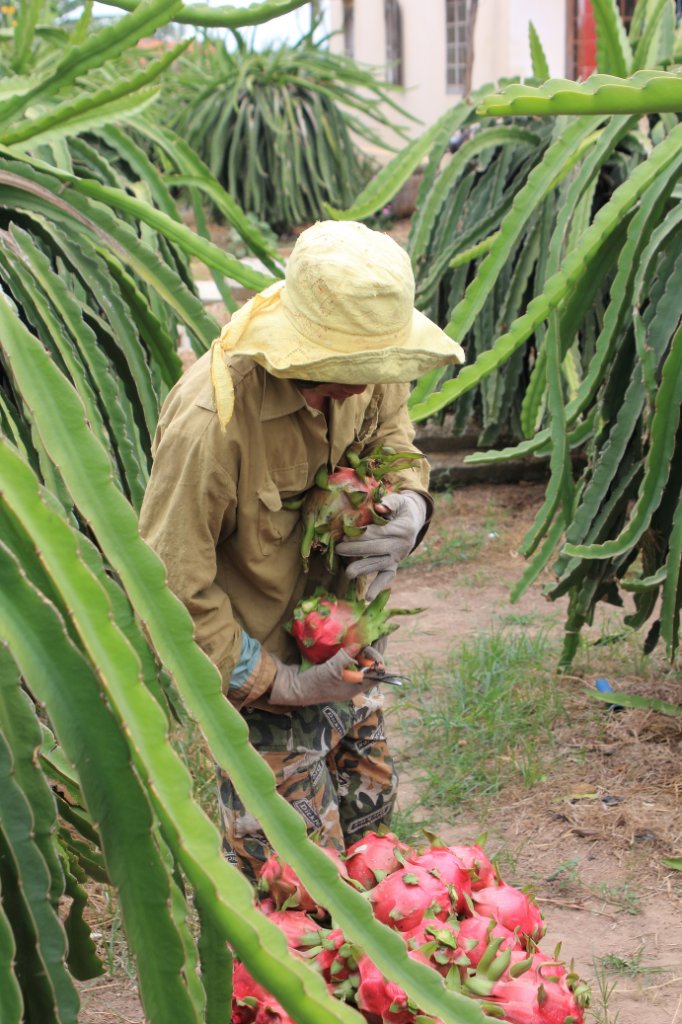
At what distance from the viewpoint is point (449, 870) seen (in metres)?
1.43

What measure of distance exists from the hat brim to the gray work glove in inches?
12.6

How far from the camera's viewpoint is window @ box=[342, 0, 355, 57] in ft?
55.6

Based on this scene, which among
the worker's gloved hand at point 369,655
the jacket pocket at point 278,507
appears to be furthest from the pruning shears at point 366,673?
the jacket pocket at point 278,507

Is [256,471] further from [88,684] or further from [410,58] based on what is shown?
[410,58]

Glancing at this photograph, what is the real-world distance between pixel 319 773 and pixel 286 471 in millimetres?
601

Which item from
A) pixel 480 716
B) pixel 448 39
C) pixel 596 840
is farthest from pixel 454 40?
pixel 596 840

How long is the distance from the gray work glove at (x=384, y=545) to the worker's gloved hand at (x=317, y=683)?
157mm

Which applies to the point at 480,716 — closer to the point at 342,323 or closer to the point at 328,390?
the point at 328,390

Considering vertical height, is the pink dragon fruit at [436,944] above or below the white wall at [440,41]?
below

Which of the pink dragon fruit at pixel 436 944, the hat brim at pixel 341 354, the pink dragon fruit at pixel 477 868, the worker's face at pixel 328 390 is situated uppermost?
the hat brim at pixel 341 354

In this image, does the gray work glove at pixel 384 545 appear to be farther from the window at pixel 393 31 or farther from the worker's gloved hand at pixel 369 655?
the window at pixel 393 31

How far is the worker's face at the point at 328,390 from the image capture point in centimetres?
203

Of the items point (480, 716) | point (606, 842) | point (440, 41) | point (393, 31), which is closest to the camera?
point (606, 842)

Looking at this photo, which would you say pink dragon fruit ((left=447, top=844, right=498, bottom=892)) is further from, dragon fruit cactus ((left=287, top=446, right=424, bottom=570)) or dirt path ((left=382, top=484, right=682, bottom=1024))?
dirt path ((left=382, top=484, right=682, bottom=1024))
